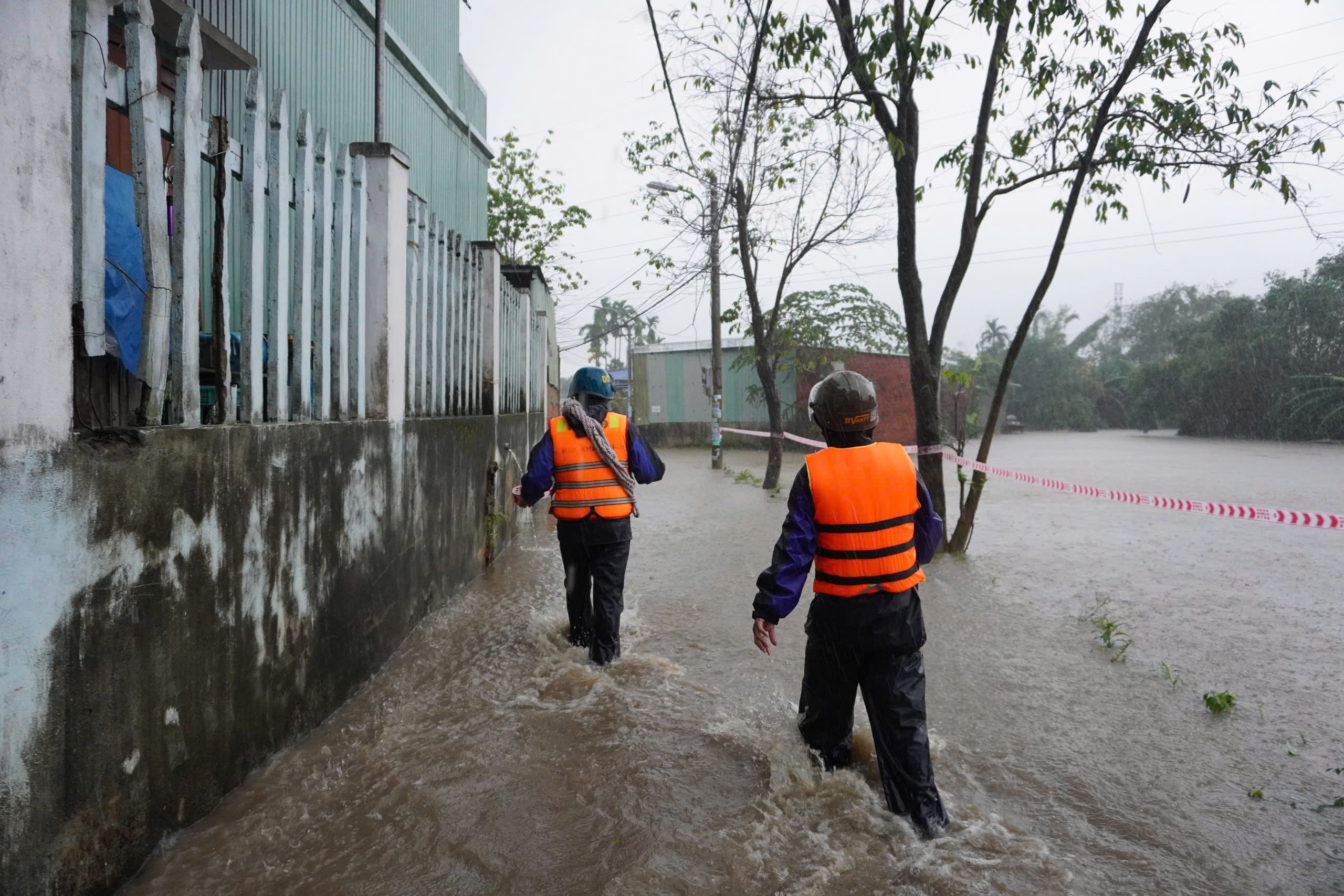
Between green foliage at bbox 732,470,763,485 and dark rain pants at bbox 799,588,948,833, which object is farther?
green foliage at bbox 732,470,763,485

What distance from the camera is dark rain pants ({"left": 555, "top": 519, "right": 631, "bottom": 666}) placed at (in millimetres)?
4441

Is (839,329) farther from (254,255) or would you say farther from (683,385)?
(254,255)

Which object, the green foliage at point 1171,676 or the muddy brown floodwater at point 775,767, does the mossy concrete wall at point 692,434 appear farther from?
the green foliage at point 1171,676

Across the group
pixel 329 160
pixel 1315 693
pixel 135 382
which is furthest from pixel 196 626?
pixel 1315 693

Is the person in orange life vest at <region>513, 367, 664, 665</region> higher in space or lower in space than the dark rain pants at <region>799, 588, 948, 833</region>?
higher

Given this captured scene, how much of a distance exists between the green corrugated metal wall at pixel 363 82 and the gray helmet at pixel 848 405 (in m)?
2.30

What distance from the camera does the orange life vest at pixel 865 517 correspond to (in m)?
2.83

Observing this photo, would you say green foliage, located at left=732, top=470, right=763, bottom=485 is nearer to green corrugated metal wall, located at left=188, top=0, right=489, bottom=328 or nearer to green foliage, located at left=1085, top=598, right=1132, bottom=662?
green corrugated metal wall, located at left=188, top=0, right=489, bottom=328

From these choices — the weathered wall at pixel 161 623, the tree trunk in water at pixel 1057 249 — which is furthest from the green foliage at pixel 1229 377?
the weathered wall at pixel 161 623

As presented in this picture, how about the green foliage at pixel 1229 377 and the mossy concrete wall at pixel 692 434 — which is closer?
the mossy concrete wall at pixel 692 434

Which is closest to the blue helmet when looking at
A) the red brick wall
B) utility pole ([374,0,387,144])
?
utility pole ([374,0,387,144])

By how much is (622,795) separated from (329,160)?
2951 mm

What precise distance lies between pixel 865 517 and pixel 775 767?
110 centimetres

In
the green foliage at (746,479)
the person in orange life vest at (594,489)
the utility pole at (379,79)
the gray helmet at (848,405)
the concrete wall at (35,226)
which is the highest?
the utility pole at (379,79)
